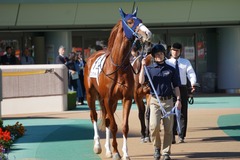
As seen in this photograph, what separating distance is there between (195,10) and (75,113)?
962 centimetres

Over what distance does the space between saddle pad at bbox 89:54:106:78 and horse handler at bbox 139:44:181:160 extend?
125 centimetres

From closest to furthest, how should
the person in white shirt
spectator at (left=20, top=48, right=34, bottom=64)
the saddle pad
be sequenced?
1. the saddle pad
2. the person in white shirt
3. spectator at (left=20, top=48, right=34, bottom=64)

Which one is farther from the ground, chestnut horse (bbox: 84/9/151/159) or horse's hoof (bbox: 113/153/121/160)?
chestnut horse (bbox: 84/9/151/159)

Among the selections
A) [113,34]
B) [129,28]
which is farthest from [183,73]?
[129,28]

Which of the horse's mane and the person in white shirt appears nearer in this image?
the horse's mane

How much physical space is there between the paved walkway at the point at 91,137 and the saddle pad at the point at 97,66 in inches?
56.1

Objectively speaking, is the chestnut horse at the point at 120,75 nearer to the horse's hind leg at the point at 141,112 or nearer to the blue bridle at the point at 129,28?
the blue bridle at the point at 129,28

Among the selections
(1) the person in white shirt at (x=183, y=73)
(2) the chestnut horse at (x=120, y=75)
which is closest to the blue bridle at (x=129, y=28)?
(2) the chestnut horse at (x=120, y=75)

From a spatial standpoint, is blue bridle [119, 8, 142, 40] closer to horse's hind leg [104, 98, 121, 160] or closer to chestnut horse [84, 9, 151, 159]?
chestnut horse [84, 9, 151, 159]

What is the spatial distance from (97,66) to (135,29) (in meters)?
1.52

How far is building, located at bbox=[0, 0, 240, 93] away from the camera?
27578mm

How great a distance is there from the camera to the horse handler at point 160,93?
35.0 ft

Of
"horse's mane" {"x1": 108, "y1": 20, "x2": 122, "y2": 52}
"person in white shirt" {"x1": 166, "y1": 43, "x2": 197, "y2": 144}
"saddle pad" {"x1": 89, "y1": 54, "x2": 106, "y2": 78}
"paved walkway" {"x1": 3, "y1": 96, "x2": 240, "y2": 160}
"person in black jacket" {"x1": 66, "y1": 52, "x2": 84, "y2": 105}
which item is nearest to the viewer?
"horse's mane" {"x1": 108, "y1": 20, "x2": 122, "y2": 52}

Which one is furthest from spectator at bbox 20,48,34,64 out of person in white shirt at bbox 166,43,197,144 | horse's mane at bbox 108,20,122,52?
horse's mane at bbox 108,20,122,52
